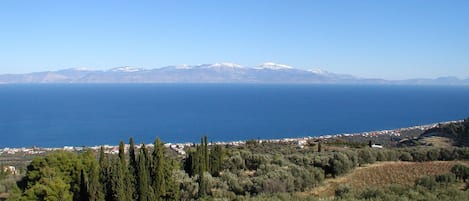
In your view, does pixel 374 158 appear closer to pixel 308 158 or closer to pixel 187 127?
pixel 308 158

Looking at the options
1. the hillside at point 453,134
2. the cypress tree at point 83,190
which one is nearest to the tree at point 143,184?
the cypress tree at point 83,190

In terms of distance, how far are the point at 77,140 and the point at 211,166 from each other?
6980cm

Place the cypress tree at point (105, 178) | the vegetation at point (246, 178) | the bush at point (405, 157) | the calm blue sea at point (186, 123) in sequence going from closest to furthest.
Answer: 1. the vegetation at point (246, 178)
2. the cypress tree at point (105, 178)
3. the bush at point (405, 157)
4. the calm blue sea at point (186, 123)

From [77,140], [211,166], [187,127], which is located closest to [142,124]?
[187,127]

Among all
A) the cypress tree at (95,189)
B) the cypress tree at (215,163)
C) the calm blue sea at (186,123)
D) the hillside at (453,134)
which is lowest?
the calm blue sea at (186,123)

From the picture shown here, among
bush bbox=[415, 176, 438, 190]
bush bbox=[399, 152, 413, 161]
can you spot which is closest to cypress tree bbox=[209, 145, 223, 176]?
bush bbox=[399, 152, 413, 161]

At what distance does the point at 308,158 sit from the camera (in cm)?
2916

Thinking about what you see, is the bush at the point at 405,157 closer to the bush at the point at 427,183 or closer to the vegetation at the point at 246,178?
the vegetation at the point at 246,178

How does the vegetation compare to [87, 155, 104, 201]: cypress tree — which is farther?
[87, 155, 104, 201]: cypress tree

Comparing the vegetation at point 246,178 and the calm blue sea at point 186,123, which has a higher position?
the vegetation at point 246,178

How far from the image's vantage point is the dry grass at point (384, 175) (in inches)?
885

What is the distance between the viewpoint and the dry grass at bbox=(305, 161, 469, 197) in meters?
22.5

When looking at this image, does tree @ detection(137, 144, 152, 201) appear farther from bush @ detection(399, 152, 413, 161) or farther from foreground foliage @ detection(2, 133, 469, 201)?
bush @ detection(399, 152, 413, 161)

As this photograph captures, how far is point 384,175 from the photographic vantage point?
24328 mm
